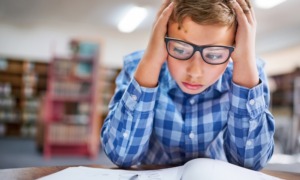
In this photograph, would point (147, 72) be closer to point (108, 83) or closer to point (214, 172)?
point (214, 172)

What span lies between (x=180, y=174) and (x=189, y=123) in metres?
0.16

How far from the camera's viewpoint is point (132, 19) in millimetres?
6410

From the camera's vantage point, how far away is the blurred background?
157 inches

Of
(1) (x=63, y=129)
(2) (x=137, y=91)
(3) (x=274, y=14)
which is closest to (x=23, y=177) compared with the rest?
(2) (x=137, y=91)

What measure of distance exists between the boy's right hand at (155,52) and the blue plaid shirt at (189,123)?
0.02m

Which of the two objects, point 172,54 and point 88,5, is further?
point 88,5

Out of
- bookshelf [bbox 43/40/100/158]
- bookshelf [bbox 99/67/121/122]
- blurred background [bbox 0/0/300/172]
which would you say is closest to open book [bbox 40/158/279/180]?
blurred background [bbox 0/0/300/172]

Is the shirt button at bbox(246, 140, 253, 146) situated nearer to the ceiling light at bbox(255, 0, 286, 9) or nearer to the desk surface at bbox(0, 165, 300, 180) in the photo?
the desk surface at bbox(0, 165, 300, 180)

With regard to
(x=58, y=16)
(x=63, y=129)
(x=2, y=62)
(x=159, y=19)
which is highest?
(x=58, y=16)

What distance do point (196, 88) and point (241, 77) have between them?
9 centimetres

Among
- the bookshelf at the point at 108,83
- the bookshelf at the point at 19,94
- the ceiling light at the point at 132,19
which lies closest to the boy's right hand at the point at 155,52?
the ceiling light at the point at 132,19

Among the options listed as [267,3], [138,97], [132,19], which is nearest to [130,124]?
[138,97]

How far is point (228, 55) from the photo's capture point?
0.50 metres

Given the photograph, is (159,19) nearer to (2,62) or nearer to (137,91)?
(137,91)
